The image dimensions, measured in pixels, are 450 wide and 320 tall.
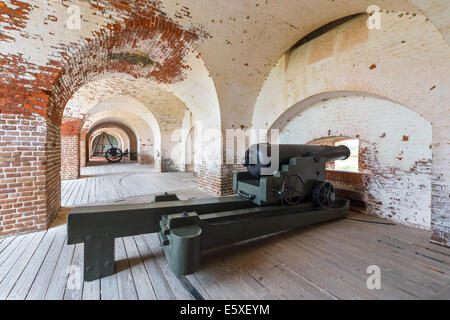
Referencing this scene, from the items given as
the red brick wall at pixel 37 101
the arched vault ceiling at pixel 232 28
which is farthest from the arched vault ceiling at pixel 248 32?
the red brick wall at pixel 37 101

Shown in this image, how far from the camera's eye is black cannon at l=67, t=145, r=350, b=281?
1.65 metres

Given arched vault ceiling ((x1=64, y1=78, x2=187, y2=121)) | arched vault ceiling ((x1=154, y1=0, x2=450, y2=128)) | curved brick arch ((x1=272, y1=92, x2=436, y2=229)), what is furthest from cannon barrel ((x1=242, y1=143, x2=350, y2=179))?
arched vault ceiling ((x1=64, y1=78, x2=187, y2=121))

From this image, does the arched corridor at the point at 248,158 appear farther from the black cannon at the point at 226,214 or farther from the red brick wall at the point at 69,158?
the red brick wall at the point at 69,158

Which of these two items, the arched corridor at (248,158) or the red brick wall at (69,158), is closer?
the arched corridor at (248,158)

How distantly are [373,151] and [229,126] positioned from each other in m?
2.84

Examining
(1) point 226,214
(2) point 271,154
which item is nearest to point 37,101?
(1) point 226,214

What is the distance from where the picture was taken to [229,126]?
479 cm

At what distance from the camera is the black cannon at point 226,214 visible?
5.42ft

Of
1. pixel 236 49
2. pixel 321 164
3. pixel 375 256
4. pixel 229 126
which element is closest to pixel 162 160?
pixel 229 126

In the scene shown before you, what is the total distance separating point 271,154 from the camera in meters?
2.64

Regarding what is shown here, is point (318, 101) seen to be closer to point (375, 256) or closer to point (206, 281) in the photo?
point (375, 256)

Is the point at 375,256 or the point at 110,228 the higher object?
the point at 110,228

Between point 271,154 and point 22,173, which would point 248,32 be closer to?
point 271,154
